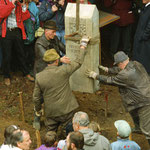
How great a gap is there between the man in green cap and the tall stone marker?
0.96ft

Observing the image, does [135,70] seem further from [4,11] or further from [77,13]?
[4,11]

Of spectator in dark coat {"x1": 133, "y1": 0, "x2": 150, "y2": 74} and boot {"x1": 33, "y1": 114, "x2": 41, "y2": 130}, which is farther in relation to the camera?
spectator in dark coat {"x1": 133, "y1": 0, "x2": 150, "y2": 74}

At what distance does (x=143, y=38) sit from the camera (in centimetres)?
730

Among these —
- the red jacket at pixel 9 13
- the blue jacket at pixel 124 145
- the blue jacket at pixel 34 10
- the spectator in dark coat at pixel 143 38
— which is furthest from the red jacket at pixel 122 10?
the blue jacket at pixel 124 145

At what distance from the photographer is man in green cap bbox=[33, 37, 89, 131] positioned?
17.2ft

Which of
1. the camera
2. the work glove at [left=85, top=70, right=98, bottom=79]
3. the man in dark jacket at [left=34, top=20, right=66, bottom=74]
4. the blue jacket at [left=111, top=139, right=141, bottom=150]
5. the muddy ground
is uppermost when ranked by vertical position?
the camera

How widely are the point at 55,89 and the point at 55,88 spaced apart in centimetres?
2

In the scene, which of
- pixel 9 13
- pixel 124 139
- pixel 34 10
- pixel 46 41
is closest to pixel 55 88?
pixel 46 41

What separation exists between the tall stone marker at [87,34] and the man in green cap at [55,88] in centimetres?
29

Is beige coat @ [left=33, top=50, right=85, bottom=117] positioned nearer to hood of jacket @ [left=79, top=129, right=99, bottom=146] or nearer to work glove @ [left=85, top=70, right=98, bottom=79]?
work glove @ [left=85, top=70, right=98, bottom=79]

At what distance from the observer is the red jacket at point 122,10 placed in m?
8.32

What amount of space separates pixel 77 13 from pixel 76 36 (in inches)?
18.8

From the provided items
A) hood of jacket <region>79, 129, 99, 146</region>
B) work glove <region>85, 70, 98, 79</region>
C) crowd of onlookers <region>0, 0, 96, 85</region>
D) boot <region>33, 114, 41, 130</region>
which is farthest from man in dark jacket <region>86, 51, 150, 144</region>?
crowd of onlookers <region>0, 0, 96, 85</region>

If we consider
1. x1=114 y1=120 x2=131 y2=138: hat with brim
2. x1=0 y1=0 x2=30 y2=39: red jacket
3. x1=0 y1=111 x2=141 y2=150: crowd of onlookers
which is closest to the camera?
x1=0 y1=111 x2=141 y2=150: crowd of onlookers
